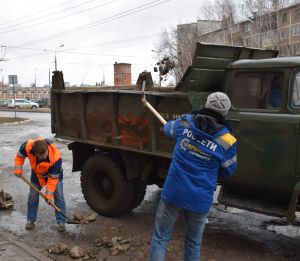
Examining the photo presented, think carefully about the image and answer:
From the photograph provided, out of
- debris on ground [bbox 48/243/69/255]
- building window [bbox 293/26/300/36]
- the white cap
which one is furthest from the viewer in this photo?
building window [bbox 293/26/300/36]

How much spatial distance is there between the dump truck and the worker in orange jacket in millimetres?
886

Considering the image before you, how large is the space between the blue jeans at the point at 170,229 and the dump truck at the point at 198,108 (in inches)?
48.5

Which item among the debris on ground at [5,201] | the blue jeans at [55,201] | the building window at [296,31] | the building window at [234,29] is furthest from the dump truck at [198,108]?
the building window at [296,31]

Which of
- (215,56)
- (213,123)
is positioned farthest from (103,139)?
(213,123)

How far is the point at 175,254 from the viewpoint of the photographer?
16.2ft

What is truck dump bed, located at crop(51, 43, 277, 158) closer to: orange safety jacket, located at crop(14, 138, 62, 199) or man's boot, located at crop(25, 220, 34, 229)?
orange safety jacket, located at crop(14, 138, 62, 199)

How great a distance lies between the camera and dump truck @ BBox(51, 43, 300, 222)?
15.1 ft

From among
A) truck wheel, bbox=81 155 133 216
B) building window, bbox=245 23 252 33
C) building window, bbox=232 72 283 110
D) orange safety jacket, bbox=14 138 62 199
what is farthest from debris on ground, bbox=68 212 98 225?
building window, bbox=245 23 252 33

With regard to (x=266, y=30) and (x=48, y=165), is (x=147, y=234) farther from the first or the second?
(x=266, y=30)

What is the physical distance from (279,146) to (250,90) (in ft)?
2.44

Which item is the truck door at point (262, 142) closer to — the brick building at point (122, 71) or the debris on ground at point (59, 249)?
the debris on ground at point (59, 249)

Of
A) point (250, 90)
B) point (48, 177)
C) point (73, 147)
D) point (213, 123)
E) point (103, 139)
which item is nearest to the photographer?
point (213, 123)

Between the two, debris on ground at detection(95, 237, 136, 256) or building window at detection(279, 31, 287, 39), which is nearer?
debris on ground at detection(95, 237, 136, 256)

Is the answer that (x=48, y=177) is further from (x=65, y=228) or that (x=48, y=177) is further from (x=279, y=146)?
(x=279, y=146)
